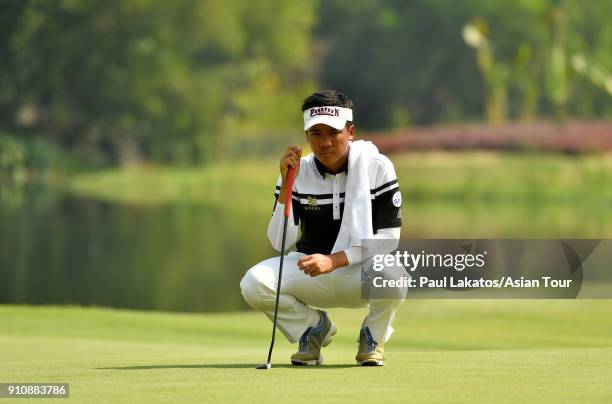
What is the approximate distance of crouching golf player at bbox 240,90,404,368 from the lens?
5.63 metres

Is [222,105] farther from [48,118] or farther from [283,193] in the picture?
[283,193]

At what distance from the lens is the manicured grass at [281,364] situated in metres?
4.81

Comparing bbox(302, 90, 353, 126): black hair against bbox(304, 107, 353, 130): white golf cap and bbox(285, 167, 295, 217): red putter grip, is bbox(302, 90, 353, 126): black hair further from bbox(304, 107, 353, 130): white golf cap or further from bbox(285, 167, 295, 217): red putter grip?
bbox(285, 167, 295, 217): red putter grip

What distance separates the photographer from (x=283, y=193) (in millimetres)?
5711

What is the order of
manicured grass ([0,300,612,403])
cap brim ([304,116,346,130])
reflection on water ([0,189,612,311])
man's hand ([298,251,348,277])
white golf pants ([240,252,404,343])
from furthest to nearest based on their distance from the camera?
reflection on water ([0,189,612,311])
white golf pants ([240,252,404,343])
cap brim ([304,116,346,130])
man's hand ([298,251,348,277])
manicured grass ([0,300,612,403])

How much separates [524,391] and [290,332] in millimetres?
1299

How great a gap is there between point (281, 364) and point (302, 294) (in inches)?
14.7

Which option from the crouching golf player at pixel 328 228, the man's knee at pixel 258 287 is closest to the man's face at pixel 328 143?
the crouching golf player at pixel 328 228

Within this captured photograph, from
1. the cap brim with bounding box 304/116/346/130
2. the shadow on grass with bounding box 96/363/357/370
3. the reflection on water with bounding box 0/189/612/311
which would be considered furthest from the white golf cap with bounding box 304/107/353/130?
the reflection on water with bounding box 0/189/612/311

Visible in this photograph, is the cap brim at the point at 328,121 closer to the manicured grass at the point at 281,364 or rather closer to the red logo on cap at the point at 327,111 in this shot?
the red logo on cap at the point at 327,111

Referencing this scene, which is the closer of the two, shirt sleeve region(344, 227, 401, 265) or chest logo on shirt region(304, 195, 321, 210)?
shirt sleeve region(344, 227, 401, 265)

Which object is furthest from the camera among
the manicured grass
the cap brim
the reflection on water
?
the reflection on water

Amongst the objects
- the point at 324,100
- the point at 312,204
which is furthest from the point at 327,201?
the point at 324,100

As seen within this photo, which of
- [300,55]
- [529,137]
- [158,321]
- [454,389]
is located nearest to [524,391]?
[454,389]
